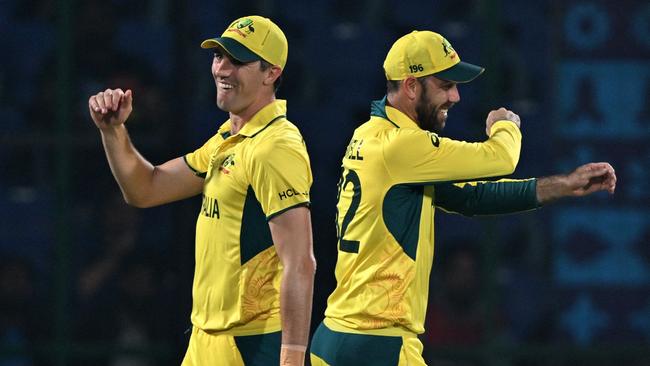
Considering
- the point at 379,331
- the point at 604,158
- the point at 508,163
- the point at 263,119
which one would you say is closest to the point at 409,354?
the point at 379,331

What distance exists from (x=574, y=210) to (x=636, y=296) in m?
0.74

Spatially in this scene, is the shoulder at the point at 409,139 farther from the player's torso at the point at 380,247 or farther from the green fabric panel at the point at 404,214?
the green fabric panel at the point at 404,214

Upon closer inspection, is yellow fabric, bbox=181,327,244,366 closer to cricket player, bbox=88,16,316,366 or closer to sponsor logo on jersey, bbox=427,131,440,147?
cricket player, bbox=88,16,316,366

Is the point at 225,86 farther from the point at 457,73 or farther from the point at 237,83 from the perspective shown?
the point at 457,73

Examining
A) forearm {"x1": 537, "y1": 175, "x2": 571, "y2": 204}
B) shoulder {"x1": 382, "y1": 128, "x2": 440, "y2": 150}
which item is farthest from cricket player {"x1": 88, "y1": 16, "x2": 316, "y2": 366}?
forearm {"x1": 537, "y1": 175, "x2": 571, "y2": 204}

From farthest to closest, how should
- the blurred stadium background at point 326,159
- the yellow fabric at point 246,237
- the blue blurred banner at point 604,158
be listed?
1. the blue blurred banner at point 604,158
2. the blurred stadium background at point 326,159
3. the yellow fabric at point 246,237

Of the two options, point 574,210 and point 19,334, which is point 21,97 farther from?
point 574,210

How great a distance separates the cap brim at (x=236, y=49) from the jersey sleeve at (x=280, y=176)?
0.44 meters

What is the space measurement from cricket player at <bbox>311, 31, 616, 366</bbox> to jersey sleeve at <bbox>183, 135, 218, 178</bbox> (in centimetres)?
63

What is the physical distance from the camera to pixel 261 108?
7.32 m

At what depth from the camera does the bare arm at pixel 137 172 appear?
7.55m

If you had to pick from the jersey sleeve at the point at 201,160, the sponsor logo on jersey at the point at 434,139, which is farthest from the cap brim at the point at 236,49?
the sponsor logo on jersey at the point at 434,139

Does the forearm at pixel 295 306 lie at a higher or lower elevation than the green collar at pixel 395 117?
lower

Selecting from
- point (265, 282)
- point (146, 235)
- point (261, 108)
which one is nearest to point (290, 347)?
point (265, 282)
